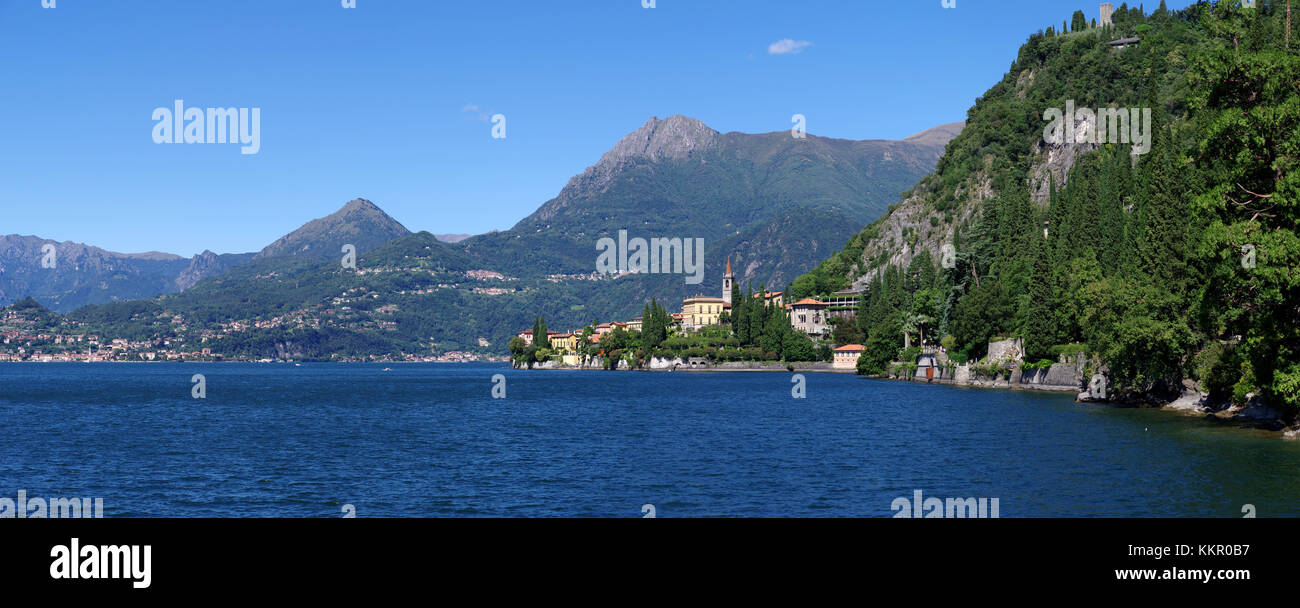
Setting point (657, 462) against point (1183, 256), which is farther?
point (1183, 256)

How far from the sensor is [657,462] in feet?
149

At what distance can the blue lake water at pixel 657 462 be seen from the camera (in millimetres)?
33312
